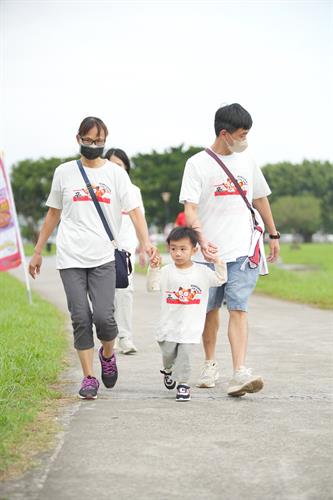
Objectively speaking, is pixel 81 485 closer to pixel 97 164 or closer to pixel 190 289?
pixel 190 289

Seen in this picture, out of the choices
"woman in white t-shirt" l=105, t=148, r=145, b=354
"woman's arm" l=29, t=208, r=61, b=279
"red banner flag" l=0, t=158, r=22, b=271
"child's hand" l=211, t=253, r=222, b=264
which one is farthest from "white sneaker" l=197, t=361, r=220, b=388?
"red banner flag" l=0, t=158, r=22, b=271

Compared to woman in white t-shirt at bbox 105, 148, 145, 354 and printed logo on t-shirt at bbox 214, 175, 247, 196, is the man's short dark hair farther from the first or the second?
woman in white t-shirt at bbox 105, 148, 145, 354

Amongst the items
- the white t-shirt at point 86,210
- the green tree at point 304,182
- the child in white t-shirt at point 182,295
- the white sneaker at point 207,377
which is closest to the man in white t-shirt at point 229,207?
the child in white t-shirt at point 182,295

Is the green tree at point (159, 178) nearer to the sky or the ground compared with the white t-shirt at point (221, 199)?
nearer to the ground

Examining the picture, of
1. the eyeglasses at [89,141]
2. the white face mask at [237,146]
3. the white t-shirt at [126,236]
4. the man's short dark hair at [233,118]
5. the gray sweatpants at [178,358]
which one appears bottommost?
the gray sweatpants at [178,358]

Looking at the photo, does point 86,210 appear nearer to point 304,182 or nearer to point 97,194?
point 97,194

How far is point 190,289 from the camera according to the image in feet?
20.7

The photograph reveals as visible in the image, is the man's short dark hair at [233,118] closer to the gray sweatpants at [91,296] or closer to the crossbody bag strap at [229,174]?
the crossbody bag strap at [229,174]

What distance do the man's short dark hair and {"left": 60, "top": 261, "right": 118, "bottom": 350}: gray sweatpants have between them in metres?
1.19

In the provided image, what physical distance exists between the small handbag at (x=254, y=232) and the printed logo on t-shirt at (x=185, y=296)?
0.40 m

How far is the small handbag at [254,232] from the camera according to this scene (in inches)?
252

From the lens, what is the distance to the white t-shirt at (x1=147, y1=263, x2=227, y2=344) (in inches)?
247

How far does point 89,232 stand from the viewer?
6.29m

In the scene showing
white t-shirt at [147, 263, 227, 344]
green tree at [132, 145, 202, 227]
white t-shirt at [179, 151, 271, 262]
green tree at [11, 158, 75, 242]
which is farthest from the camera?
green tree at [132, 145, 202, 227]
